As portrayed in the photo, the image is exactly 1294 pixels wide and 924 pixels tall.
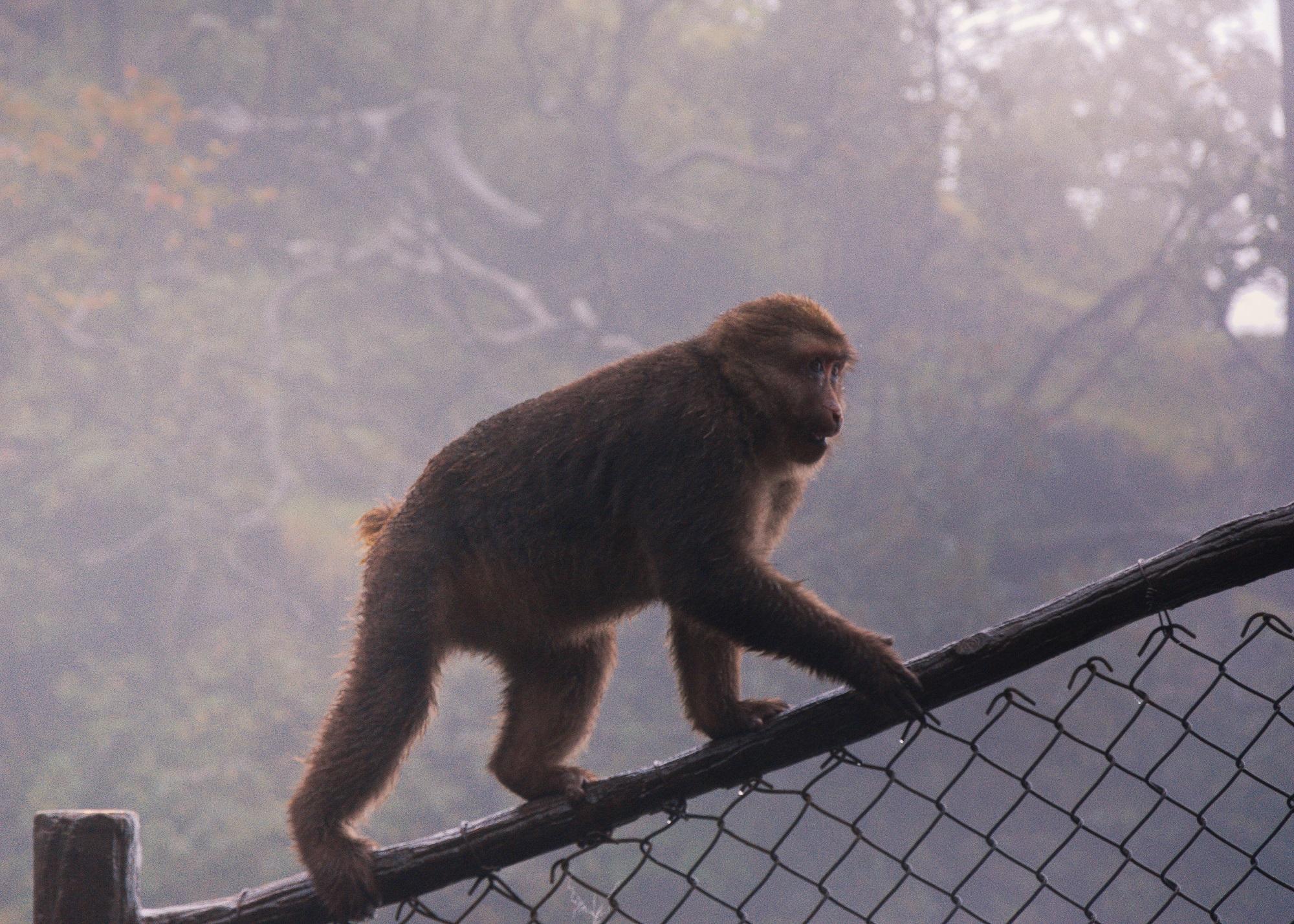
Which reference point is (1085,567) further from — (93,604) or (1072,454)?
(93,604)

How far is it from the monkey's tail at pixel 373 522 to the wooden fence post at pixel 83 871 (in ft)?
3.28

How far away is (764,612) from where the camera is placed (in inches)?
73.5

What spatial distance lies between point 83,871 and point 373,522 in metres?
1.09

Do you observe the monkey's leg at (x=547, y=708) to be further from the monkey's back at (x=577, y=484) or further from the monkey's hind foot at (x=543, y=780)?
the monkey's back at (x=577, y=484)

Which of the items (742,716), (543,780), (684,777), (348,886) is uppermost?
(684,777)

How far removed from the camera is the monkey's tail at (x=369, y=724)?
1.95 metres

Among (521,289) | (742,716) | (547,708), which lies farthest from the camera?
(521,289)

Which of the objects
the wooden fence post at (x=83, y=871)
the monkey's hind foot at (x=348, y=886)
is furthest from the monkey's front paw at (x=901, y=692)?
the wooden fence post at (x=83, y=871)

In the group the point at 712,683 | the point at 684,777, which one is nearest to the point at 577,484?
the point at 712,683

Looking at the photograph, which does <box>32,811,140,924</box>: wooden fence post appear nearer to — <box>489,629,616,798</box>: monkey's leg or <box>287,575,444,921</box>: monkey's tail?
<box>287,575,444,921</box>: monkey's tail

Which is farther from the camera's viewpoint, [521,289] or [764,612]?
[521,289]

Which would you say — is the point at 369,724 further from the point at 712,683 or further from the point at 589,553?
the point at 712,683

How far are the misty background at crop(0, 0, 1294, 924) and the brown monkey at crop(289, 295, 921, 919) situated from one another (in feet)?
30.3

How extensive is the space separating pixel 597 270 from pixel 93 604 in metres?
7.40
